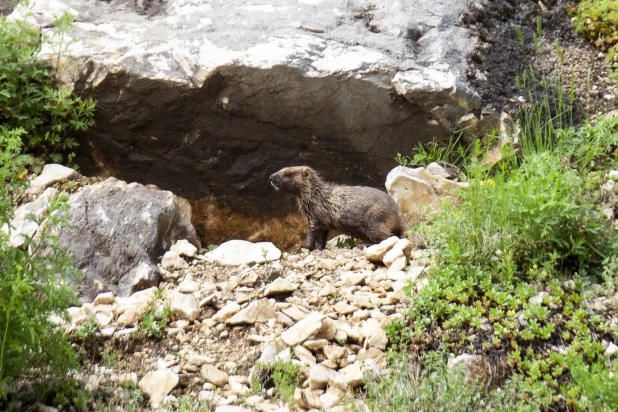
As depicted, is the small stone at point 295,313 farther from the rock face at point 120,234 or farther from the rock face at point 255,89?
the rock face at point 255,89

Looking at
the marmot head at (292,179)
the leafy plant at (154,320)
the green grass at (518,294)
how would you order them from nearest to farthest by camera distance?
the green grass at (518,294), the leafy plant at (154,320), the marmot head at (292,179)

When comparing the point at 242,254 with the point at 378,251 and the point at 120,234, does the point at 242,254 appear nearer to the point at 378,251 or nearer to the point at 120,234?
the point at 120,234

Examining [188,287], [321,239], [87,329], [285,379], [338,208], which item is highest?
[87,329]

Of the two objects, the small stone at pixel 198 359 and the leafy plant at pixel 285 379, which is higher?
the leafy plant at pixel 285 379

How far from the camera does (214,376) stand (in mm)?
4668

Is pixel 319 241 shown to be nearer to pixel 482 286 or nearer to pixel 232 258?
pixel 232 258

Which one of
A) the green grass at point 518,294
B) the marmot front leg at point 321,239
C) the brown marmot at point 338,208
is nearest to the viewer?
the green grass at point 518,294

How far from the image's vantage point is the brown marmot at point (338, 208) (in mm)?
7082

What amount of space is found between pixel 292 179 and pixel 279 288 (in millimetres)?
2372

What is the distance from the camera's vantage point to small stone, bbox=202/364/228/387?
4.65 metres

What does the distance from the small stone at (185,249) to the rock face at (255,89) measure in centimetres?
169

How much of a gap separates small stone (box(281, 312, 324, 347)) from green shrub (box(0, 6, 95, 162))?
12.4ft

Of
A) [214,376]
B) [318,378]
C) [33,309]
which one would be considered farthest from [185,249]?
[33,309]

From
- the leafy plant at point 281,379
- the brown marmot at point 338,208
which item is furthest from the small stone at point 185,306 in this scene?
the brown marmot at point 338,208
